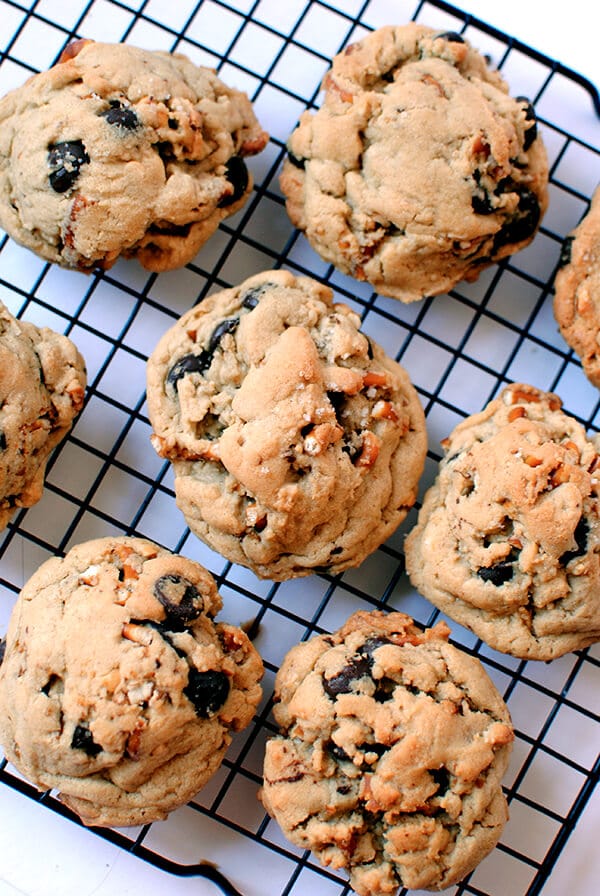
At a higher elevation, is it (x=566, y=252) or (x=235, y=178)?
(x=566, y=252)

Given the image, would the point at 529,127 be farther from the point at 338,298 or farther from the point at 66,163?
the point at 66,163

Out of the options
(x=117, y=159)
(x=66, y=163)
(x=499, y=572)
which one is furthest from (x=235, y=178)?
(x=499, y=572)

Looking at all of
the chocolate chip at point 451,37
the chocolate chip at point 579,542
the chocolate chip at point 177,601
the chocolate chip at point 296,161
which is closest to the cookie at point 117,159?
the chocolate chip at point 296,161

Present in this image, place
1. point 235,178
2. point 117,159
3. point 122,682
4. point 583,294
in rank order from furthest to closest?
point 583,294 → point 235,178 → point 117,159 → point 122,682

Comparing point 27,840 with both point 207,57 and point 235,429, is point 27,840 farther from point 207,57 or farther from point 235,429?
point 207,57

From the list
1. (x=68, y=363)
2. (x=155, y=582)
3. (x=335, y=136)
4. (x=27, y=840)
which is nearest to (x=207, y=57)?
(x=335, y=136)

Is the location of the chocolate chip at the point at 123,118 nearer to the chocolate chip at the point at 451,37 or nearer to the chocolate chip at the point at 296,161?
the chocolate chip at the point at 296,161

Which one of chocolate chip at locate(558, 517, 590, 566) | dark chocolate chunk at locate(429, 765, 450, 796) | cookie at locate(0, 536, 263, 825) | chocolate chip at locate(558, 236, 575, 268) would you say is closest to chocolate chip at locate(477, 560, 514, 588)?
chocolate chip at locate(558, 517, 590, 566)
